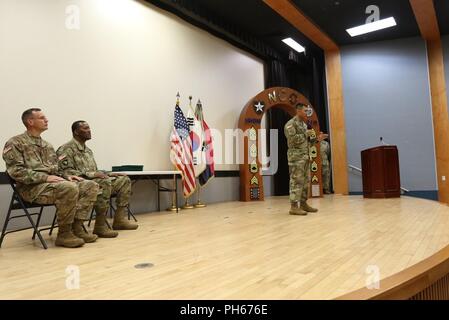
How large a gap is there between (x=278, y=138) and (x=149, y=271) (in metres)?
6.52

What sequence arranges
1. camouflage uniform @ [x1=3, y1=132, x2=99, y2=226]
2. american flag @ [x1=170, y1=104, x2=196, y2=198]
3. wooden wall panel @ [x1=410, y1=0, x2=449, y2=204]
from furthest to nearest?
1. wooden wall panel @ [x1=410, y1=0, x2=449, y2=204]
2. american flag @ [x1=170, y1=104, x2=196, y2=198]
3. camouflage uniform @ [x1=3, y1=132, x2=99, y2=226]

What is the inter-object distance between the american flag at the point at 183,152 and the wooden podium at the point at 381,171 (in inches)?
129

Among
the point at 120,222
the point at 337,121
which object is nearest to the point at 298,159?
the point at 120,222

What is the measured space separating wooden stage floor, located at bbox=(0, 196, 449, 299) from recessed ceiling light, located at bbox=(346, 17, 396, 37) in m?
4.92

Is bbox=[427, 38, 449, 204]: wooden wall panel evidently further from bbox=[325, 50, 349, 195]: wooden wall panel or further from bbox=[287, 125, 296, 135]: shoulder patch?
bbox=[287, 125, 296, 135]: shoulder patch

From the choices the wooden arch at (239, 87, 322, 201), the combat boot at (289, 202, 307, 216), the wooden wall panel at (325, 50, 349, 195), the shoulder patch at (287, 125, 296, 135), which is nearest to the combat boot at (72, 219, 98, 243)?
the combat boot at (289, 202, 307, 216)

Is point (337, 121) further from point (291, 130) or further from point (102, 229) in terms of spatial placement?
point (102, 229)

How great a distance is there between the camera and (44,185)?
2.47m

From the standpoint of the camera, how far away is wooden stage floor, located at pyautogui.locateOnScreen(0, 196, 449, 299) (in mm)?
1474

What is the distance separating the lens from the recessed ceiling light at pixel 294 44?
298 inches

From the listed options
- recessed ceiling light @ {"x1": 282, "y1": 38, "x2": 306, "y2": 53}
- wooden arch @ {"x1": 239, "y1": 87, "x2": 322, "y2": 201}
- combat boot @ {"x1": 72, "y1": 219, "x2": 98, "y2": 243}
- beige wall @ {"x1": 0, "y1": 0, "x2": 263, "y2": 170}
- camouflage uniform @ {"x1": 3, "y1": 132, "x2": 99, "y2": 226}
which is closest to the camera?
camouflage uniform @ {"x1": 3, "y1": 132, "x2": 99, "y2": 226}

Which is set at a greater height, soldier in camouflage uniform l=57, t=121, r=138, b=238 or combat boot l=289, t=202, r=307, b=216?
soldier in camouflage uniform l=57, t=121, r=138, b=238

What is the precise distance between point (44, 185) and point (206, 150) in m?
3.49
